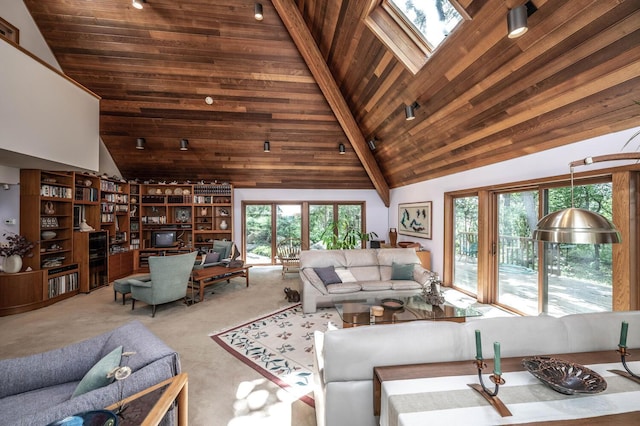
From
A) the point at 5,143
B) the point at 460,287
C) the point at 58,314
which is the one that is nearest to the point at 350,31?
the point at 5,143

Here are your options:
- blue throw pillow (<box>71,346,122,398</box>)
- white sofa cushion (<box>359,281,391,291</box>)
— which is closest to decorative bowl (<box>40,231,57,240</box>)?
blue throw pillow (<box>71,346,122,398</box>)

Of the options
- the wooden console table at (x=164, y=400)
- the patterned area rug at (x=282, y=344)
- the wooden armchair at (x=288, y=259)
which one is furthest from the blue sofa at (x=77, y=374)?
the wooden armchair at (x=288, y=259)

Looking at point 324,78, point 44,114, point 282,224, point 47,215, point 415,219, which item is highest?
point 324,78

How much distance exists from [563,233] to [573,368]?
666 mm

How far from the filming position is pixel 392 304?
3.12 m

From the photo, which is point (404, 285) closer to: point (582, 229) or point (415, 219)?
point (415, 219)

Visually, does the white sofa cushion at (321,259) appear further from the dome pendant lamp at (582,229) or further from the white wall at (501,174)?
the dome pendant lamp at (582,229)

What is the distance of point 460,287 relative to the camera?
513 centimetres

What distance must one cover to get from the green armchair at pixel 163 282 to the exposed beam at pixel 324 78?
3.53 metres

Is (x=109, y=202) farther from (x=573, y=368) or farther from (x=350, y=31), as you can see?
(x=573, y=368)

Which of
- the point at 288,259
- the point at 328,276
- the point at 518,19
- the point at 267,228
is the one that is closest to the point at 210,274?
the point at 288,259

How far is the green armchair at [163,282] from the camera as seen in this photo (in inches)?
152

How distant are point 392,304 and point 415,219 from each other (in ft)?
11.9

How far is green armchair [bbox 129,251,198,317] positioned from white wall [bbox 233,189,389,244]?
325 centimetres
